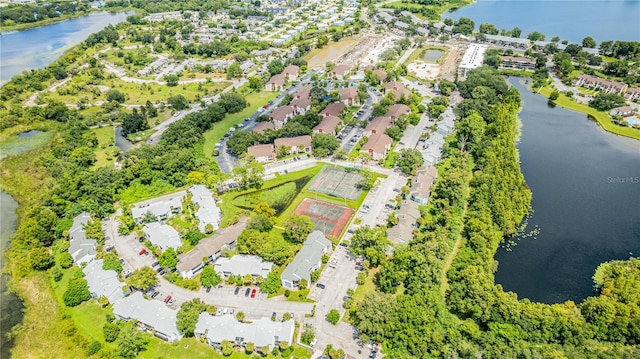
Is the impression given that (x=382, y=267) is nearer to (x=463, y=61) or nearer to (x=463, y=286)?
(x=463, y=286)

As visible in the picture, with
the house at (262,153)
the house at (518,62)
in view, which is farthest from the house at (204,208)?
the house at (518,62)

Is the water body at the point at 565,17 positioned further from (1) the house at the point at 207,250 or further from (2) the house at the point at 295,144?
(1) the house at the point at 207,250

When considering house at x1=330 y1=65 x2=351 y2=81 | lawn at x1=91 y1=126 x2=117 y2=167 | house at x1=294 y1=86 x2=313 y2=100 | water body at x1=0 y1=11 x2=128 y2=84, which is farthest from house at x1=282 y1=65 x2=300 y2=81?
water body at x1=0 y1=11 x2=128 y2=84

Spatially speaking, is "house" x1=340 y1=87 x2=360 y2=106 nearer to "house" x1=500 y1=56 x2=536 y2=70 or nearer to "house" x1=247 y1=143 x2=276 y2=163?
"house" x1=247 y1=143 x2=276 y2=163

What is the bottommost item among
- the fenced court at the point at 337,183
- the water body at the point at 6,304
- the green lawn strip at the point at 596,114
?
the water body at the point at 6,304

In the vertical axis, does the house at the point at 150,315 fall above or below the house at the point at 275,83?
below

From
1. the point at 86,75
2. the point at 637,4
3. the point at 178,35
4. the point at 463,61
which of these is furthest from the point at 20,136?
the point at 637,4
